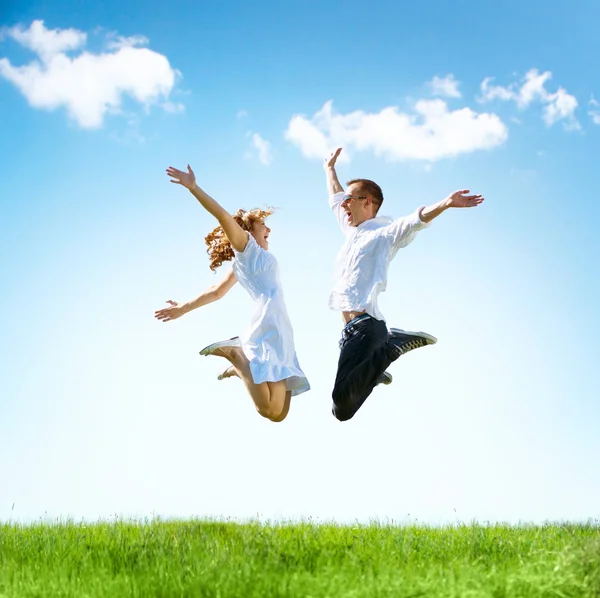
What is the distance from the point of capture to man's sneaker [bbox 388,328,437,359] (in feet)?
25.1

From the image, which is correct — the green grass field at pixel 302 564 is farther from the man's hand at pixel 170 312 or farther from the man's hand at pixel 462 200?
the man's hand at pixel 462 200

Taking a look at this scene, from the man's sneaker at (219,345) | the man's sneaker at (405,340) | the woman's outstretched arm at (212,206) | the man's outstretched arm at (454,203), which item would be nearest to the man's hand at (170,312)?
the man's sneaker at (219,345)

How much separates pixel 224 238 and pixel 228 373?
1462 millimetres

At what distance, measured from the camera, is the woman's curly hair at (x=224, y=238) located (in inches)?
323

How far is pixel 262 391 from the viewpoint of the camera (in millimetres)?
7676

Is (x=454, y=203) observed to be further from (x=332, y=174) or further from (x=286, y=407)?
(x=286, y=407)

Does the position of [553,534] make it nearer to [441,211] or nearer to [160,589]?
[441,211]

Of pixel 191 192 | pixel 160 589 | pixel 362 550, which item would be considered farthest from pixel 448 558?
pixel 191 192

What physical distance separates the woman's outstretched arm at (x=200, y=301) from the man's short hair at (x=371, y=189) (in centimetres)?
169

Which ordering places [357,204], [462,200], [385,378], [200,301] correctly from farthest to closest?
1. [200,301]
2. [385,378]
3. [357,204]
4. [462,200]

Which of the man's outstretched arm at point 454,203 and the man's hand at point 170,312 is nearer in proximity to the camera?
the man's outstretched arm at point 454,203

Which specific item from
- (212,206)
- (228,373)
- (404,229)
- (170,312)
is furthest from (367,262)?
(170,312)

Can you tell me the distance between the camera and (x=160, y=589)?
4.86 m

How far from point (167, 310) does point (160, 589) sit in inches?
151
